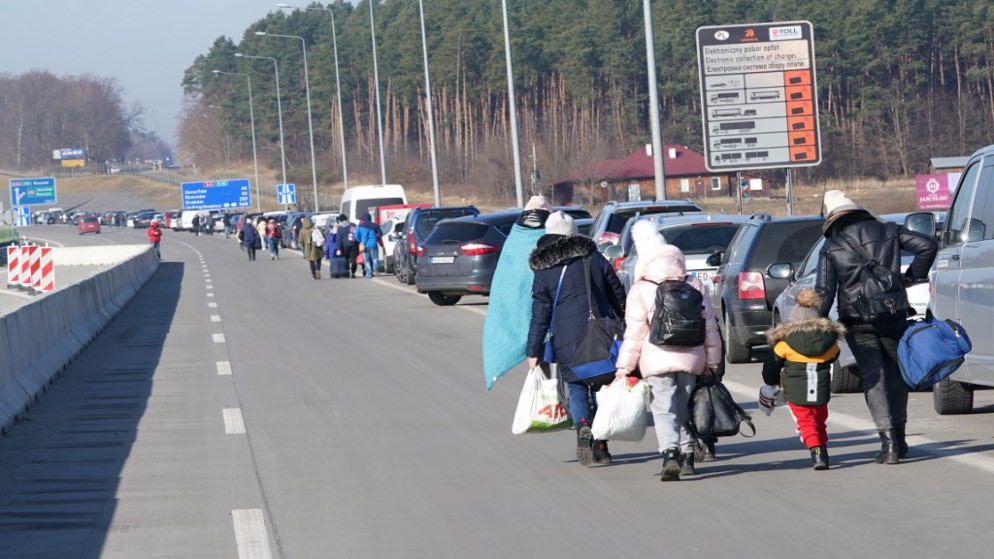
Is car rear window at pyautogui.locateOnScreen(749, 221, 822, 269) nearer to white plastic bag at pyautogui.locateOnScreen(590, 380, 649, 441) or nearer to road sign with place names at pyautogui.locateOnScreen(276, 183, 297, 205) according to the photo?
white plastic bag at pyautogui.locateOnScreen(590, 380, 649, 441)

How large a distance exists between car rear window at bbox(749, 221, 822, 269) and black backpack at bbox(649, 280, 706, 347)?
6.12 meters

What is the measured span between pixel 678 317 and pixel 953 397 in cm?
340

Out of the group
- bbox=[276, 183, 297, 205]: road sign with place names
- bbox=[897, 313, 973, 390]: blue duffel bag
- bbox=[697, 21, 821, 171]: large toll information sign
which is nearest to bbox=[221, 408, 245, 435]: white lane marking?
bbox=[897, 313, 973, 390]: blue duffel bag

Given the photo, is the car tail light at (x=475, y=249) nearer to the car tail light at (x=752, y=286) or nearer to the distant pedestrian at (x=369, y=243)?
the car tail light at (x=752, y=286)

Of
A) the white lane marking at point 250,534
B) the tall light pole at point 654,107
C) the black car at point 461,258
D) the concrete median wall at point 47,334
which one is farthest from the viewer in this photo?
the tall light pole at point 654,107

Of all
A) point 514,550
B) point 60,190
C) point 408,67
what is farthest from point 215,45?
point 514,550

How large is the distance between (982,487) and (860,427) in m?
2.39

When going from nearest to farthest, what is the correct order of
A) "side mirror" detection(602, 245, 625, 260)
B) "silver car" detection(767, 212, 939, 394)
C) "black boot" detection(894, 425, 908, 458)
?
"black boot" detection(894, 425, 908, 458), "silver car" detection(767, 212, 939, 394), "side mirror" detection(602, 245, 625, 260)

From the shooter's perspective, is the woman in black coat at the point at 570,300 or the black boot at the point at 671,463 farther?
the woman in black coat at the point at 570,300

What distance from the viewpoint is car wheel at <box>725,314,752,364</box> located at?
14156mm

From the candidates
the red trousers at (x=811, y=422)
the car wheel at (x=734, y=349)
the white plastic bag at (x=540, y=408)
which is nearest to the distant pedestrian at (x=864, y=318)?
the red trousers at (x=811, y=422)

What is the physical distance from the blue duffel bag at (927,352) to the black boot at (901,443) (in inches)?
11.0

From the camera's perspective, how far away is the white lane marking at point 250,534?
21.6 ft

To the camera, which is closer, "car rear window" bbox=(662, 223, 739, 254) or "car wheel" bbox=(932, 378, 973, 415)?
"car wheel" bbox=(932, 378, 973, 415)
